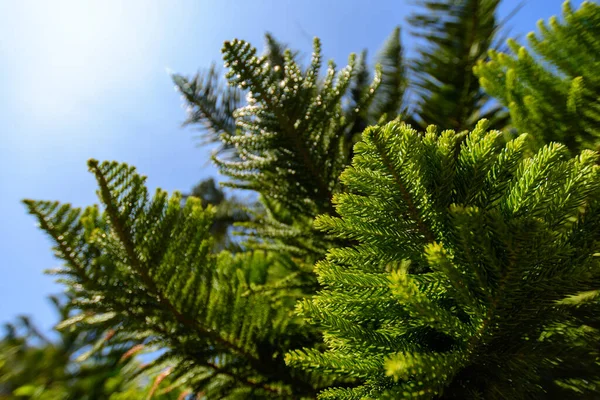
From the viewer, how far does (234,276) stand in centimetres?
123

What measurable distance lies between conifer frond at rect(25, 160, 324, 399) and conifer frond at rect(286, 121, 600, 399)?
50 cm

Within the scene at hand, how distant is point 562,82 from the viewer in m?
0.99

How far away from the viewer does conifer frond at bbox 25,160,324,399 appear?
1.06 metres

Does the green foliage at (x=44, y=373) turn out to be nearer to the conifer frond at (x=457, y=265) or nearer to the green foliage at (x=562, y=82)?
the conifer frond at (x=457, y=265)

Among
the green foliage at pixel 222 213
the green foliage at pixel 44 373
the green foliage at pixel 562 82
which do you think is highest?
the green foliage at pixel 222 213

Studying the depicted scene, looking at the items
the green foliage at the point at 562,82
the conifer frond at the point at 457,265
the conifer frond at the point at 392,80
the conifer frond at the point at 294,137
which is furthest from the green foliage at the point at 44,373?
the conifer frond at the point at 392,80

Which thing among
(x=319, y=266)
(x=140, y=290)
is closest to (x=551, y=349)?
(x=319, y=266)

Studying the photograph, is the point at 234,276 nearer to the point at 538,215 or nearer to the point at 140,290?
the point at 140,290

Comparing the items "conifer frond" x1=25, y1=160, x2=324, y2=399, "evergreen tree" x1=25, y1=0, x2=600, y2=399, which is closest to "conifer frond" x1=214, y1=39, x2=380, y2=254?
"evergreen tree" x1=25, y1=0, x2=600, y2=399

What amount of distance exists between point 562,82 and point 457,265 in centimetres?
68

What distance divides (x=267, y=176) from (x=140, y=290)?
0.49 m

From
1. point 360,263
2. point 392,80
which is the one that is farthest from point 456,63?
point 360,263

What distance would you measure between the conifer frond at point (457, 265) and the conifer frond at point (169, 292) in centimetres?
50

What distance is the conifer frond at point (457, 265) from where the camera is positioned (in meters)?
0.55
